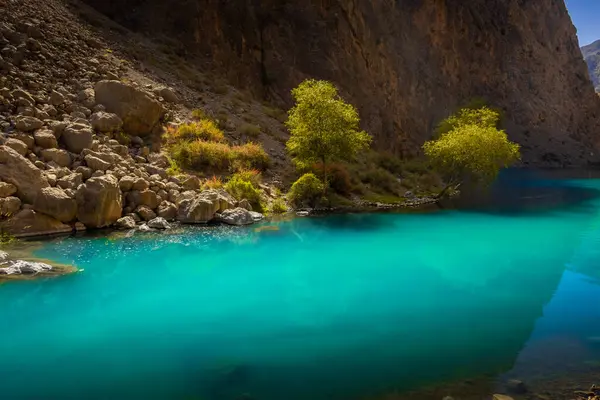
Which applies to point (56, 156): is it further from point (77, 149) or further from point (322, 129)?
point (322, 129)

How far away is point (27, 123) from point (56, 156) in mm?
2235

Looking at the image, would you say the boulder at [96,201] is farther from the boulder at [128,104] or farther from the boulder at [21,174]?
the boulder at [128,104]

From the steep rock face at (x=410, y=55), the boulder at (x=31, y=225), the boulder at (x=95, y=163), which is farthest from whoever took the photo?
the steep rock face at (x=410, y=55)

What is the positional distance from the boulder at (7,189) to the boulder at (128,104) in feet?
26.9

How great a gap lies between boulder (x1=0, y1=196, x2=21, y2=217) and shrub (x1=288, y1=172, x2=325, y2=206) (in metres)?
13.4

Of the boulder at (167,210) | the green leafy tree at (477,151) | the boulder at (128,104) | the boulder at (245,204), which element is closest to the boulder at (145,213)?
the boulder at (167,210)

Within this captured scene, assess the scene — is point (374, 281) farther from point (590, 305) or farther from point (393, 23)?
point (393, 23)

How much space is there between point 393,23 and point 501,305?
4886cm

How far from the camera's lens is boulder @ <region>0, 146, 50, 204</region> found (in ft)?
61.0

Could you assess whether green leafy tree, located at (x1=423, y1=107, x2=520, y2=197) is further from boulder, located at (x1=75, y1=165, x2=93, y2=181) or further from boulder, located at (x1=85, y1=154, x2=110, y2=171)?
boulder, located at (x1=75, y1=165, x2=93, y2=181)

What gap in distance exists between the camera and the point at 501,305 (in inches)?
487

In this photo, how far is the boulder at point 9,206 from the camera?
17766 mm

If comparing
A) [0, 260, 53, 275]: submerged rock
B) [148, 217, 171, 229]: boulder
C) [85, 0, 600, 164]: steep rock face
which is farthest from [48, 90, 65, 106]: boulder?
[85, 0, 600, 164]: steep rock face

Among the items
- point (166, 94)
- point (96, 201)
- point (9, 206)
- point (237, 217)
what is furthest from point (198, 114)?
point (9, 206)
